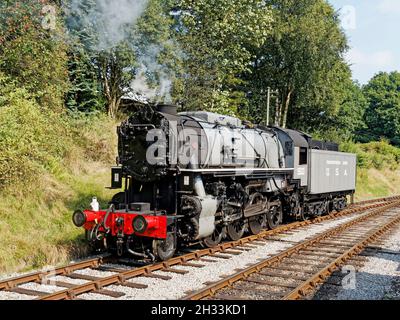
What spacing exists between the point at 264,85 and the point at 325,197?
16.5 m

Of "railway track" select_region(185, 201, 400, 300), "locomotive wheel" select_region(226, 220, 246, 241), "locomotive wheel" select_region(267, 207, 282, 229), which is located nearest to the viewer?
"railway track" select_region(185, 201, 400, 300)

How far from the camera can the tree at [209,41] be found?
1886 centimetres

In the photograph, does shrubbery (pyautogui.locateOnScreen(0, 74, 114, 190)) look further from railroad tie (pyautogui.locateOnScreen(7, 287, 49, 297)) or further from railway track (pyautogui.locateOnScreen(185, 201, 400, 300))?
railway track (pyautogui.locateOnScreen(185, 201, 400, 300))

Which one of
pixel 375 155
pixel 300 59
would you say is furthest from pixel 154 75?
pixel 375 155

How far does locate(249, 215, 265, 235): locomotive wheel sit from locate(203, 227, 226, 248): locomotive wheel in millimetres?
1550

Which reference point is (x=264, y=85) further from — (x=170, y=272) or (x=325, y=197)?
(x=170, y=272)

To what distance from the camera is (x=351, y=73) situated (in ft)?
121

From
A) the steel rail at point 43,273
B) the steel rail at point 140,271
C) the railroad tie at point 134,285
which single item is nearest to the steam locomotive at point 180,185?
the steel rail at point 140,271

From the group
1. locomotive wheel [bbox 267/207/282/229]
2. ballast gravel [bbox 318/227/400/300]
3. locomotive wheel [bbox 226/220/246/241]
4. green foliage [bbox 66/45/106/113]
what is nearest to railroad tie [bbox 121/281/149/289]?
ballast gravel [bbox 318/227/400/300]

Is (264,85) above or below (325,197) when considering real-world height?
above

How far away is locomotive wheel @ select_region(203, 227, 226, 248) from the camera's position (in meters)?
10.5

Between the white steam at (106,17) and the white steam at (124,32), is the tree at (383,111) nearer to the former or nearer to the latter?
the white steam at (124,32)
